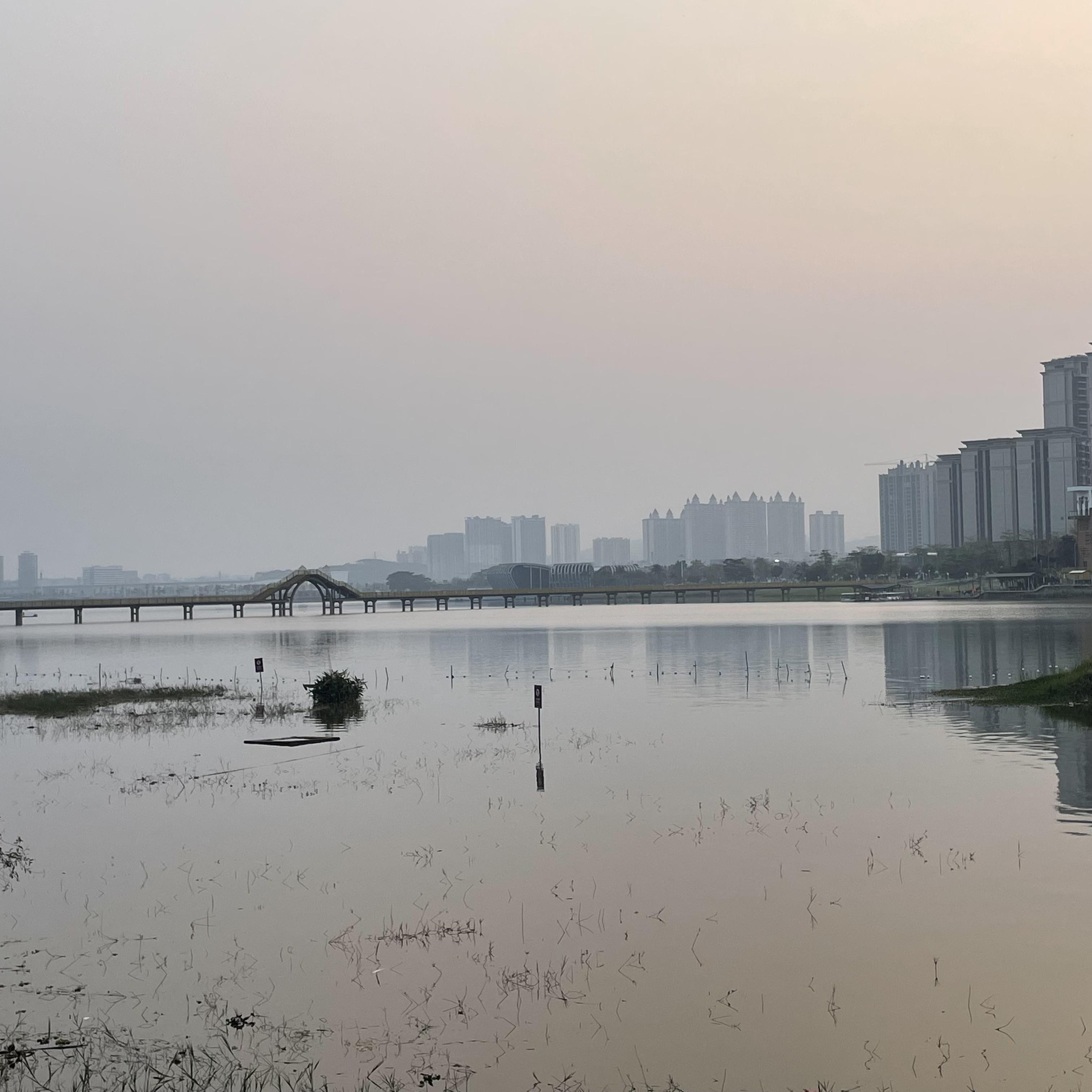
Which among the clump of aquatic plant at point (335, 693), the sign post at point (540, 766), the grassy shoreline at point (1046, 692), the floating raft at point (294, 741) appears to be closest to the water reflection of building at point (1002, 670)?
the grassy shoreline at point (1046, 692)

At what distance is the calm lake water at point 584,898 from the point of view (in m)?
11.3

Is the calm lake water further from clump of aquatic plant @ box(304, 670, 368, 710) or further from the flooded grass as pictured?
the flooded grass

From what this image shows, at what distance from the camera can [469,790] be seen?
2497cm

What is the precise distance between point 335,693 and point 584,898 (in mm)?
29255

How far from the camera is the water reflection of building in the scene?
2667 centimetres

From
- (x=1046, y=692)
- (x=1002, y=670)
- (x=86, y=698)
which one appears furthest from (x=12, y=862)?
(x=1002, y=670)

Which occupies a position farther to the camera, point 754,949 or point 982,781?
point 982,781

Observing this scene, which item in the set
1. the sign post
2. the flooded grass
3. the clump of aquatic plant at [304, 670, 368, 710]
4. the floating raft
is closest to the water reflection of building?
the sign post

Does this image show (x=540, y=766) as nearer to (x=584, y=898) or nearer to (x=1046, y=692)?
(x=584, y=898)

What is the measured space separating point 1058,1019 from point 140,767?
938 inches

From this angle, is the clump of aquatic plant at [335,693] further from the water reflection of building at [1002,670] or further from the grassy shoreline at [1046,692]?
the grassy shoreline at [1046,692]

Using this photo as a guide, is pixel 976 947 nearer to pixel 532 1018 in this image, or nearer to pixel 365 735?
pixel 532 1018

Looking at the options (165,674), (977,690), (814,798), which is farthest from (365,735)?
(165,674)

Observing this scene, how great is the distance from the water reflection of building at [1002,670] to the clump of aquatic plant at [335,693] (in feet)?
65.2
